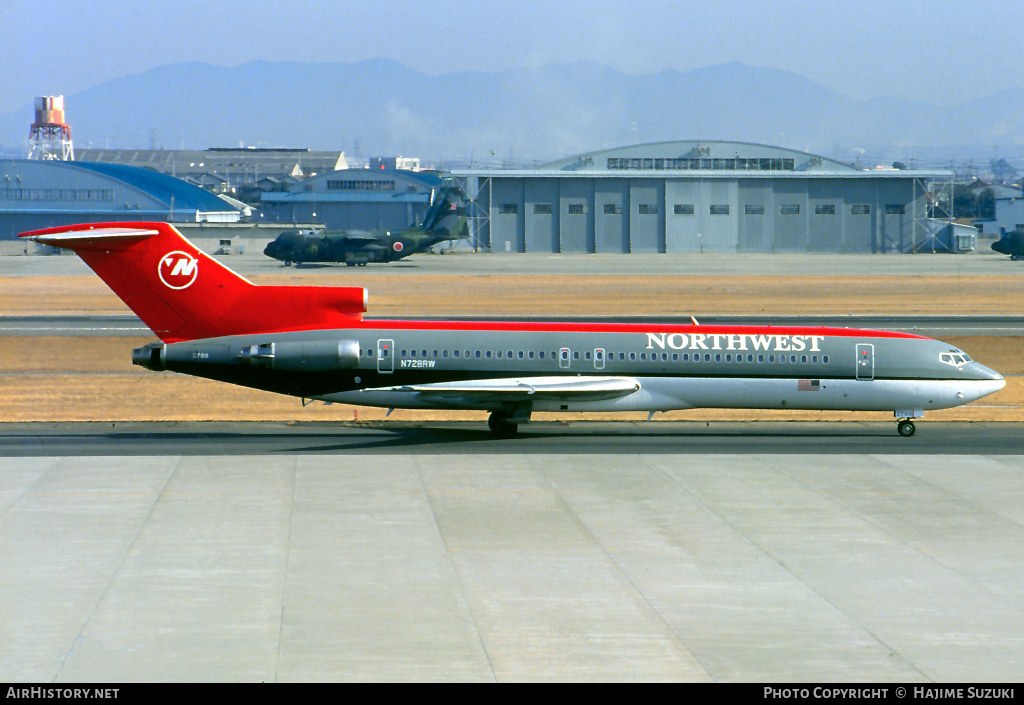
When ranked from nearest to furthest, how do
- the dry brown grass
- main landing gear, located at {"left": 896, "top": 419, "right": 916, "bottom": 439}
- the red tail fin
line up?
the red tail fin → main landing gear, located at {"left": 896, "top": 419, "right": 916, "bottom": 439} → the dry brown grass

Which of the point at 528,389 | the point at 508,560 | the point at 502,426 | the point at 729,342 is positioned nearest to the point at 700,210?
the point at 729,342

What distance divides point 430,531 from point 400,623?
20.4 feet

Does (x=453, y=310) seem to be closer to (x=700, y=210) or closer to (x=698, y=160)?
(x=700, y=210)

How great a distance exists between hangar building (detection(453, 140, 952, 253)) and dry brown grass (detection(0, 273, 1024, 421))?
3660cm

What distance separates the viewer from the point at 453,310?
76312 millimetres

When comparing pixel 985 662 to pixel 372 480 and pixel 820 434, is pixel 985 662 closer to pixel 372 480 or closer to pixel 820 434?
pixel 372 480

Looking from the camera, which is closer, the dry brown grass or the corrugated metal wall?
the dry brown grass

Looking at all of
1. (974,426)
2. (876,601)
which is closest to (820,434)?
(974,426)

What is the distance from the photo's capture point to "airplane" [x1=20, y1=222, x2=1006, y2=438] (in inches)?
1421

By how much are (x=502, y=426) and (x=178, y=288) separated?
1131cm

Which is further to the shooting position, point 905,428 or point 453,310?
point 453,310

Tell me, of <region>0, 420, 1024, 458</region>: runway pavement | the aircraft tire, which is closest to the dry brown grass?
<region>0, 420, 1024, 458</region>: runway pavement

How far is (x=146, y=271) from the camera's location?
3631 centimetres

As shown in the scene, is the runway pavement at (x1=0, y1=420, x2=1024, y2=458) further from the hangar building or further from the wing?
the hangar building
